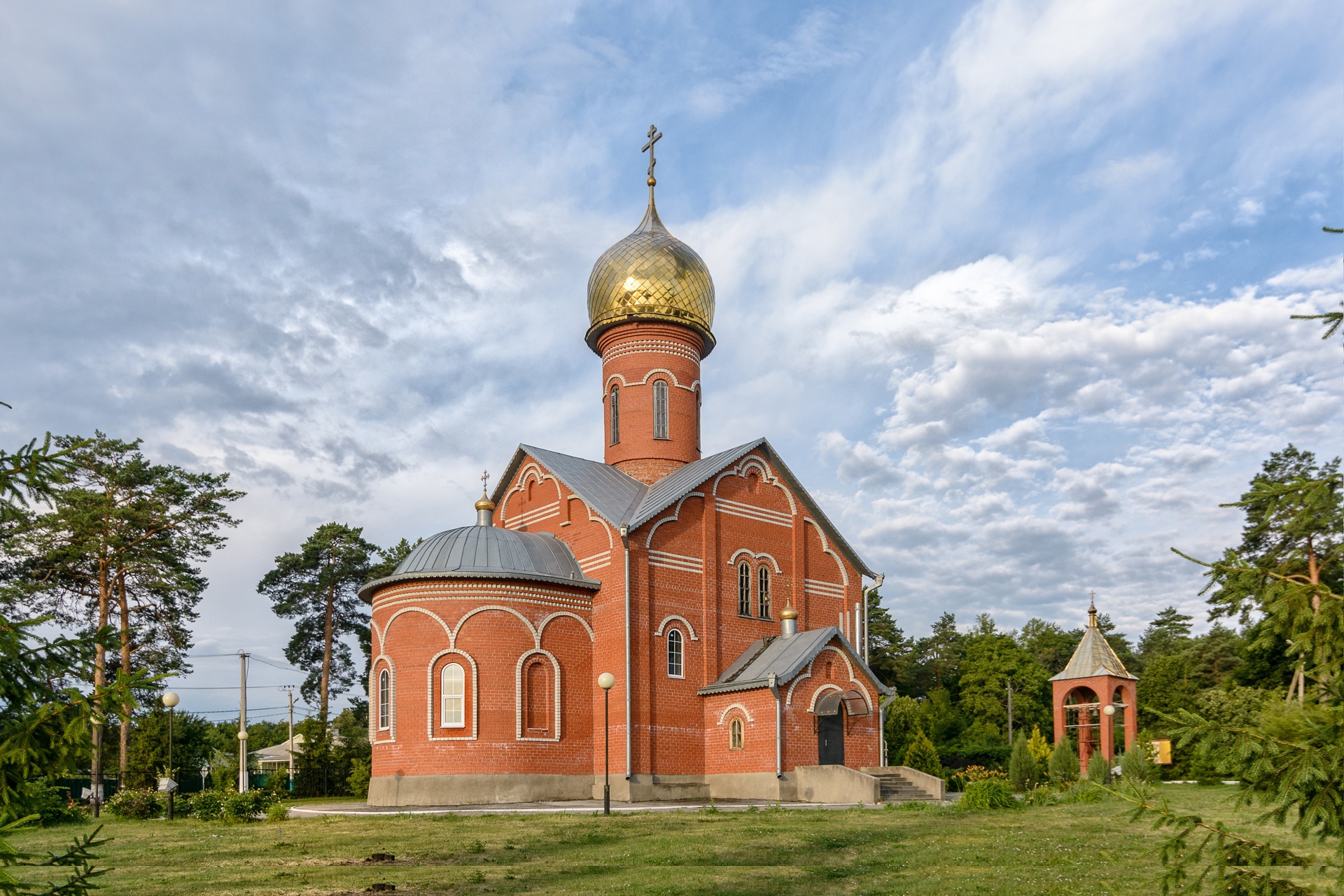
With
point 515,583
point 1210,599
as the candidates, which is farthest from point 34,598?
point 1210,599

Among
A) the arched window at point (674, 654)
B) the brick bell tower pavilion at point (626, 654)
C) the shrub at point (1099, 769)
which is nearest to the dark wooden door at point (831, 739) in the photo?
the brick bell tower pavilion at point (626, 654)

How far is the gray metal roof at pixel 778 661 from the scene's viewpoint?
21.5 meters

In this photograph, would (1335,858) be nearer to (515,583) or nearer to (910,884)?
(910,884)

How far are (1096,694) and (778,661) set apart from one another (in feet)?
49.6

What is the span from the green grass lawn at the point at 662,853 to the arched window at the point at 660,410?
11.4m

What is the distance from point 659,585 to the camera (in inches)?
894

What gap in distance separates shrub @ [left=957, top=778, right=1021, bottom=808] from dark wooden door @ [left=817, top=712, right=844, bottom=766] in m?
5.08

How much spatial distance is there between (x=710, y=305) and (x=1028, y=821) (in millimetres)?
15823

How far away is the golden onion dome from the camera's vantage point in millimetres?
26094

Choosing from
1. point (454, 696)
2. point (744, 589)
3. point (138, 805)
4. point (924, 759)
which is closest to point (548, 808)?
point (454, 696)

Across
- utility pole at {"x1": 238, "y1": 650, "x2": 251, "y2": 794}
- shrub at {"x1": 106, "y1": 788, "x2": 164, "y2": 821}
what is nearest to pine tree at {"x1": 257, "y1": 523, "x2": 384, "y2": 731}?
utility pole at {"x1": 238, "y1": 650, "x2": 251, "y2": 794}

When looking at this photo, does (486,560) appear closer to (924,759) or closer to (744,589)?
(744,589)

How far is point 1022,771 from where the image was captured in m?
23.7

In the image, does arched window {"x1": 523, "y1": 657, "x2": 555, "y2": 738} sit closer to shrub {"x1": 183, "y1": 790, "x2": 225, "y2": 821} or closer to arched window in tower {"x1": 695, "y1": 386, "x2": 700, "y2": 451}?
shrub {"x1": 183, "y1": 790, "x2": 225, "y2": 821}
